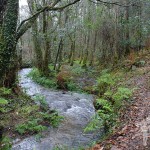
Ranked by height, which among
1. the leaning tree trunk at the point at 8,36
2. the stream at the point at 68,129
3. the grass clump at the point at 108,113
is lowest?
the stream at the point at 68,129

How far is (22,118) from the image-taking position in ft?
39.7

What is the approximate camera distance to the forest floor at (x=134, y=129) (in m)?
7.18

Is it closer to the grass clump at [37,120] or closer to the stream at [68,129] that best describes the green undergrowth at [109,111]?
the stream at [68,129]

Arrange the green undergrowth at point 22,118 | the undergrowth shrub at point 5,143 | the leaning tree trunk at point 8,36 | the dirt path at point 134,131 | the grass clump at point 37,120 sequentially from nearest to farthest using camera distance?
the dirt path at point 134,131 < the leaning tree trunk at point 8,36 < the undergrowth shrub at point 5,143 < the green undergrowth at point 22,118 < the grass clump at point 37,120

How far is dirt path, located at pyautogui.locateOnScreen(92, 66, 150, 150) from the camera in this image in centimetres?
715

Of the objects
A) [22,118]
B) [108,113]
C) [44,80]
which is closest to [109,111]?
[108,113]

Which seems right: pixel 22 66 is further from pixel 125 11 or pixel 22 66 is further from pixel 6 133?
pixel 6 133

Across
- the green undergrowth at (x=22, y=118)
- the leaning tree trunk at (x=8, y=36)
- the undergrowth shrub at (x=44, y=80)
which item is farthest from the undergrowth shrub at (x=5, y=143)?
the undergrowth shrub at (x=44, y=80)

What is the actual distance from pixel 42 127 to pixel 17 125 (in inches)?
38.7

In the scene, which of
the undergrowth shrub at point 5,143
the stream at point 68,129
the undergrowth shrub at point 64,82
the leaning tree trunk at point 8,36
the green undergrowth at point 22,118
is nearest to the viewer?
the leaning tree trunk at point 8,36

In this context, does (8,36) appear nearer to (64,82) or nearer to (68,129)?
(68,129)

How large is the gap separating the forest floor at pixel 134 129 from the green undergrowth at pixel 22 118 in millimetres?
3281

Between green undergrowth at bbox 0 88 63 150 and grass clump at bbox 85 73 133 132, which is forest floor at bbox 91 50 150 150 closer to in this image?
grass clump at bbox 85 73 133 132

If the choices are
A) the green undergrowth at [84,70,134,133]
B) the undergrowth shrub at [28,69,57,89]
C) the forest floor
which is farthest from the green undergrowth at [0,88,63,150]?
the undergrowth shrub at [28,69,57,89]
